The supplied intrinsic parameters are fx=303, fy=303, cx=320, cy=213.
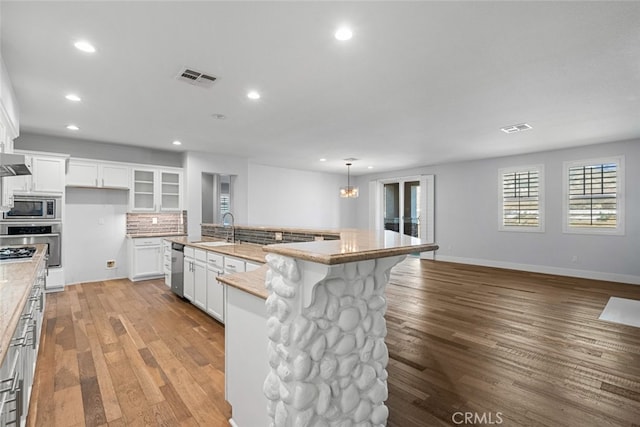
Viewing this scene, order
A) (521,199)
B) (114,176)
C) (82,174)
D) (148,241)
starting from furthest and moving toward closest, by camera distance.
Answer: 1. (521,199)
2. (148,241)
3. (114,176)
4. (82,174)

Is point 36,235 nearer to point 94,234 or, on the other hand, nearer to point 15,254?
point 94,234

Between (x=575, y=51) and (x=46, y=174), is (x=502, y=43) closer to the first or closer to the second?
(x=575, y=51)

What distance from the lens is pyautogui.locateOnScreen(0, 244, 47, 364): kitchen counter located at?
1201mm

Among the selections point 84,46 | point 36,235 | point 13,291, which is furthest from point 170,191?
point 13,291

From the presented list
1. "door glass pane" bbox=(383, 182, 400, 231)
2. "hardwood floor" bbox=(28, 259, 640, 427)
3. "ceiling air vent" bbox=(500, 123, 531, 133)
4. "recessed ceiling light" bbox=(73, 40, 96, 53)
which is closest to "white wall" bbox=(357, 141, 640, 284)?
"door glass pane" bbox=(383, 182, 400, 231)

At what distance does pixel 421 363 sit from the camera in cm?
253

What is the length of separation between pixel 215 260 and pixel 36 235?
10.5 ft

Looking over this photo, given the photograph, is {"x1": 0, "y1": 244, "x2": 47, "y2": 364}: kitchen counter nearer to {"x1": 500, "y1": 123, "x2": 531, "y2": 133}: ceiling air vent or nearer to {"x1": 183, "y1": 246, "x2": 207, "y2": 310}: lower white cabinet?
{"x1": 183, "y1": 246, "x2": 207, "y2": 310}: lower white cabinet

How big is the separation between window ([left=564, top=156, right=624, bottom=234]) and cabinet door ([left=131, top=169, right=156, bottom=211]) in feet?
27.0

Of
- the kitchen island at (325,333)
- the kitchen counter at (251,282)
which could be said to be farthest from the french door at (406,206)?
the kitchen island at (325,333)

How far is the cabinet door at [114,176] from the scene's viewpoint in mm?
5387

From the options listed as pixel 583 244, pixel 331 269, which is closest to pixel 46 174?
pixel 331 269

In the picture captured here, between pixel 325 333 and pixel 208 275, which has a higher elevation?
pixel 325 333

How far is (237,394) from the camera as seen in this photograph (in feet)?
5.81
